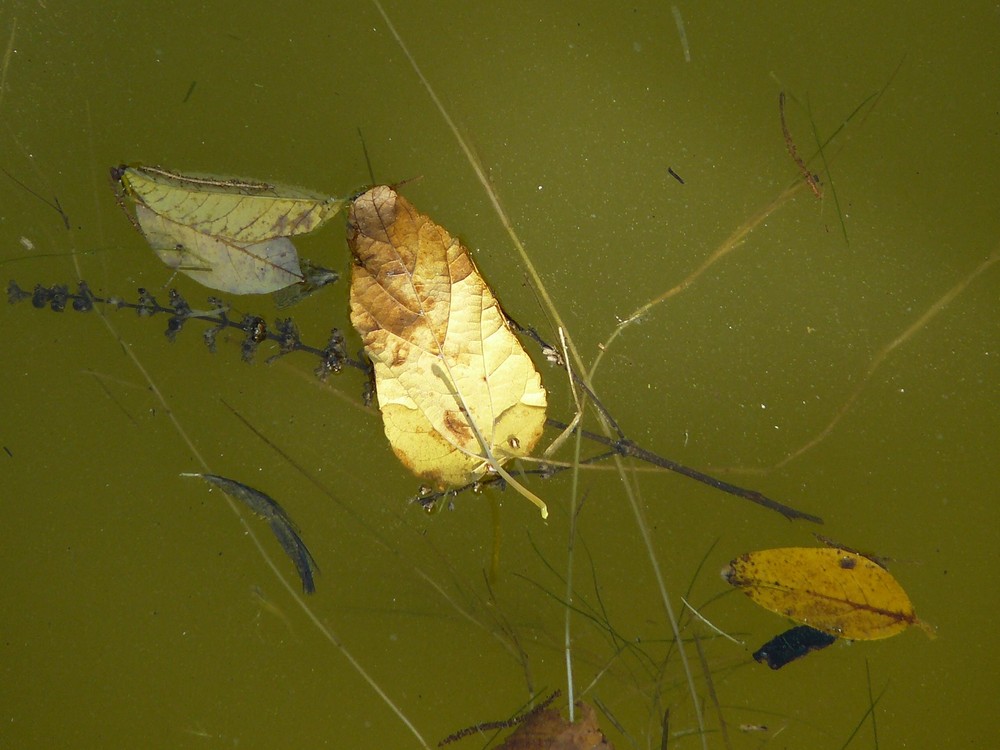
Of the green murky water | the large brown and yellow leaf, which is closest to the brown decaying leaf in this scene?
the green murky water

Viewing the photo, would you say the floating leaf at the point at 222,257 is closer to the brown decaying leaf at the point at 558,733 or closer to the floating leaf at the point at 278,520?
the floating leaf at the point at 278,520

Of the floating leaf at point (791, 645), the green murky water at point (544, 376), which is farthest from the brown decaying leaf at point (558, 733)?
the floating leaf at point (791, 645)

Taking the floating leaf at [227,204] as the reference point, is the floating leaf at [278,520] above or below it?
below

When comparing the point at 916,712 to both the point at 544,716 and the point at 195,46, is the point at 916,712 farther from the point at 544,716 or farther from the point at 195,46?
the point at 195,46

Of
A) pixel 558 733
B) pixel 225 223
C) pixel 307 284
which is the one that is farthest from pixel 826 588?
pixel 225 223

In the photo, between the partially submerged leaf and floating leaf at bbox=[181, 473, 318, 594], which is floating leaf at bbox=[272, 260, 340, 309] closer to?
the partially submerged leaf
